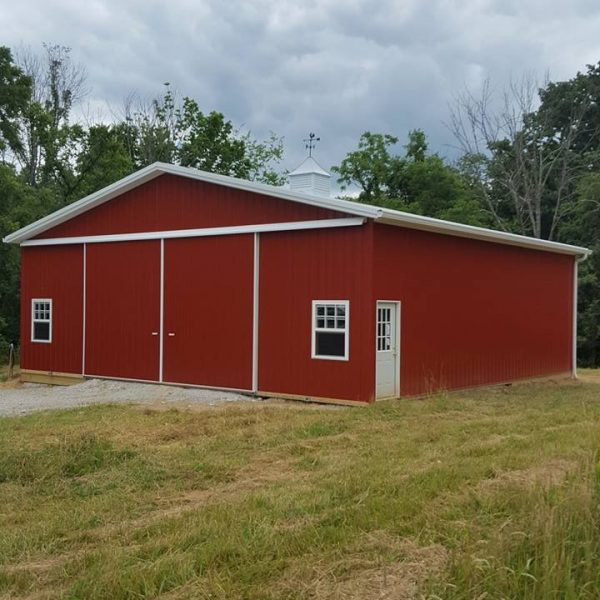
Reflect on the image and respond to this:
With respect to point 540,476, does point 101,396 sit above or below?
below

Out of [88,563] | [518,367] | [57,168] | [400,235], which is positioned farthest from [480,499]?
[57,168]

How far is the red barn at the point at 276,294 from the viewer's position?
12.3 meters

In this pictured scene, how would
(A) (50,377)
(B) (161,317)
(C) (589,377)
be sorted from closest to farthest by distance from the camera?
(B) (161,317), (A) (50,377), (C) (589,377)

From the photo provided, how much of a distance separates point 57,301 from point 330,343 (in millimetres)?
7654

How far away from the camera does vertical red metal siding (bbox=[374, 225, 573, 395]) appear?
41.9 ft

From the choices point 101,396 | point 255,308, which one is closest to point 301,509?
point 255,308

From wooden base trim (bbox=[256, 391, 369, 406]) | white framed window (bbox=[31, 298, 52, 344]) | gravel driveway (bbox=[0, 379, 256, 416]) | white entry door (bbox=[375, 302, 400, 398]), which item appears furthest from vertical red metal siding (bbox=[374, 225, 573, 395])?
white framed window (bbox=[31, 298, 52, 344])

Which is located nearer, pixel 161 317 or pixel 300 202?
pixel 300 202

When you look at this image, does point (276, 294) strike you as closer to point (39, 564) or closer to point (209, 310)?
point (209, 310)

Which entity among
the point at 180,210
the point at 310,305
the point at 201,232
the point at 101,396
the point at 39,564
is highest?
the point at 180,210

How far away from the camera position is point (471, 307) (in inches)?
572

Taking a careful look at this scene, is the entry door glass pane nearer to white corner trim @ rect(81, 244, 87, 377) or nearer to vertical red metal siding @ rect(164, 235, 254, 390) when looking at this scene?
vertical red metal siding @ rect(164, 235, 254, 390)

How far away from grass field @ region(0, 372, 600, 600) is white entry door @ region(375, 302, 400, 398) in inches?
109

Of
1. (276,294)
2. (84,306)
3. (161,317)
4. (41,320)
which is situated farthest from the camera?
(41,320)
